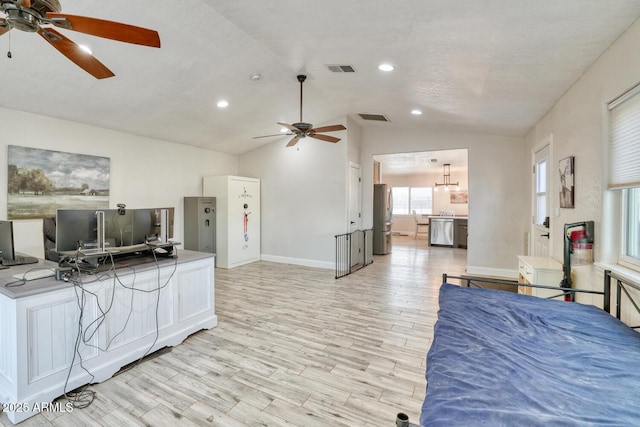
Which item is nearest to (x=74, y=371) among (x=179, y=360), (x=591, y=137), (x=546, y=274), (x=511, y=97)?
→ (x=179, y=360)

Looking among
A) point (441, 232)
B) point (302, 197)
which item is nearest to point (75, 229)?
point (302, 197)

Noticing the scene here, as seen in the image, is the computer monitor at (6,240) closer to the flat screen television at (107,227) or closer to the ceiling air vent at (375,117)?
the flat screen television at (107,227)

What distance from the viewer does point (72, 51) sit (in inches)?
72.1

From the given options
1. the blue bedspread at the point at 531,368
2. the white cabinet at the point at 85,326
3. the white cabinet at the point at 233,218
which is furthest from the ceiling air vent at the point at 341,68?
the white cabinet at the point at 233,218

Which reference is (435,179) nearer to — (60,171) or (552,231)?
(552,231)

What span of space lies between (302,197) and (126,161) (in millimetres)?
3492

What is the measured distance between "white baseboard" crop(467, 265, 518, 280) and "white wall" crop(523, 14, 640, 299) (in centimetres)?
290

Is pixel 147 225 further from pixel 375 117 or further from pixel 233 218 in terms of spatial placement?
pixel 375 117

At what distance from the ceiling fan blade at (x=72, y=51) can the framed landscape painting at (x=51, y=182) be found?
315cm

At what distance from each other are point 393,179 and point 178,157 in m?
9.25

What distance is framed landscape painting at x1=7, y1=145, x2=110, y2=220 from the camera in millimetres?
3951

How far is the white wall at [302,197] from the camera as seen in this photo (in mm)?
6410

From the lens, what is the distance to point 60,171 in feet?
14.4

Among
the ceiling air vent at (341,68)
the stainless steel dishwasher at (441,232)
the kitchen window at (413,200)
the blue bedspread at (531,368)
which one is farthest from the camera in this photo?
the kitchen window at (413,200)
